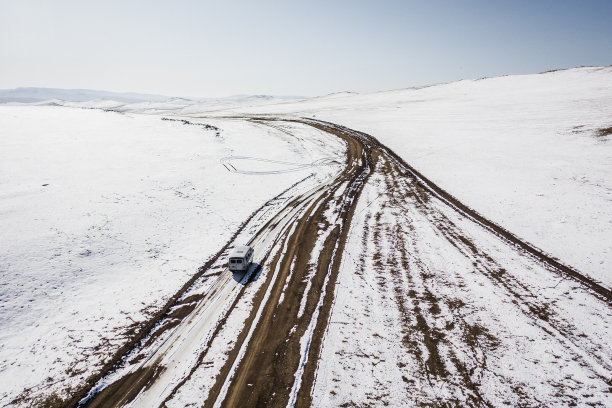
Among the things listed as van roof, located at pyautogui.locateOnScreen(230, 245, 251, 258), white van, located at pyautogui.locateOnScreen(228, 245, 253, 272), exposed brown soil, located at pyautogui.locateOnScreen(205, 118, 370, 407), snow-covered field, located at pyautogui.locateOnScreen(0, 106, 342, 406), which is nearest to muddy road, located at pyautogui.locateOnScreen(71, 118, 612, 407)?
exposed brown soil, located at pyautogui.locateOnScreen(205, 118, 370, 407)

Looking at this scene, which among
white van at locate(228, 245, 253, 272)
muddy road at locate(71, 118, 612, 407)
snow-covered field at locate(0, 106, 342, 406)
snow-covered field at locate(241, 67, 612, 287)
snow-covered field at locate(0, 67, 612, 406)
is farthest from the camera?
snow-covered field at locate(241, 67, 612, 287)

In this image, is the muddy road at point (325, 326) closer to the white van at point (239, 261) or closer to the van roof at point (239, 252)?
the white van at point (239, 261)

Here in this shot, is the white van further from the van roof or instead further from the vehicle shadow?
the vehicle shadow

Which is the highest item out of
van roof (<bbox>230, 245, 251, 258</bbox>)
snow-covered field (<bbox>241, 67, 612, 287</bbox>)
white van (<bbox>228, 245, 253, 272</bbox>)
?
snow-covered field (<bbox>241, 67, 612, 287</bbox>)

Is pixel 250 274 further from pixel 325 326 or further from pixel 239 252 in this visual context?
pixel 325 326

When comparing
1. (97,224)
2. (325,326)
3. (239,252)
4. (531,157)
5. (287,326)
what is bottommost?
(287,326)

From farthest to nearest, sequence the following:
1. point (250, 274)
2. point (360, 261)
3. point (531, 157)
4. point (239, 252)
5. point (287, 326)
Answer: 1. point (531, 157)
2. point (360, 261)
3. point (239, 252)
4. point (250, 274)
5. point (287, 326)

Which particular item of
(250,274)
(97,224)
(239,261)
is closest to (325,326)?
(250,274)
